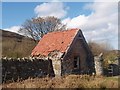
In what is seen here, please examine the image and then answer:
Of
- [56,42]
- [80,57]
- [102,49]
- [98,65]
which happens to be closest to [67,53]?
[80,57]

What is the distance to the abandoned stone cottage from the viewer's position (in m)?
26.1

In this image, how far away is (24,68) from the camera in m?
22.4

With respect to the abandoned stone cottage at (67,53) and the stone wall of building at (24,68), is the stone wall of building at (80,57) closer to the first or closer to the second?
the abandoned stone cottage at (67,53)

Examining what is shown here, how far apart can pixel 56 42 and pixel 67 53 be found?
293 cm

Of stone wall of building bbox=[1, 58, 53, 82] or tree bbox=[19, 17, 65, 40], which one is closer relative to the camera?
stone wall of building bbox=[1, 58, 53, 82]

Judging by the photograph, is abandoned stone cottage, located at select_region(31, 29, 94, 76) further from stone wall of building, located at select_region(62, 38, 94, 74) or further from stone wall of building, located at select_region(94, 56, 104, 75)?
stone wall of building, located at select_region(94, 56, 104, 75)

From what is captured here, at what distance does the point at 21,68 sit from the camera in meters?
22.2

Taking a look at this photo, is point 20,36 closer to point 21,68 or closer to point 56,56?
point 56,56

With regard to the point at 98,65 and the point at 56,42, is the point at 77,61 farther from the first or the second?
the point at 56,42

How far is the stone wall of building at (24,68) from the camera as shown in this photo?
816 inches

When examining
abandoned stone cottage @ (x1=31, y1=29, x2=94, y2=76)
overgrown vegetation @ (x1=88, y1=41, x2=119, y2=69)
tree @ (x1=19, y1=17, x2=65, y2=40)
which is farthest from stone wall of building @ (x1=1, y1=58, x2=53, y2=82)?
tree @ (x1=19, y1=17, x2=65, y2=40)

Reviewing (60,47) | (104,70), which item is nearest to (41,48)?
(60,47)

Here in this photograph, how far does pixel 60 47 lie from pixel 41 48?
132 inches

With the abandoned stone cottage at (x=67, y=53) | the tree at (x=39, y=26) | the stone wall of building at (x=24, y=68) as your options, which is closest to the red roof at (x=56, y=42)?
the abandoned stone cottage at (x=67, y=53)
